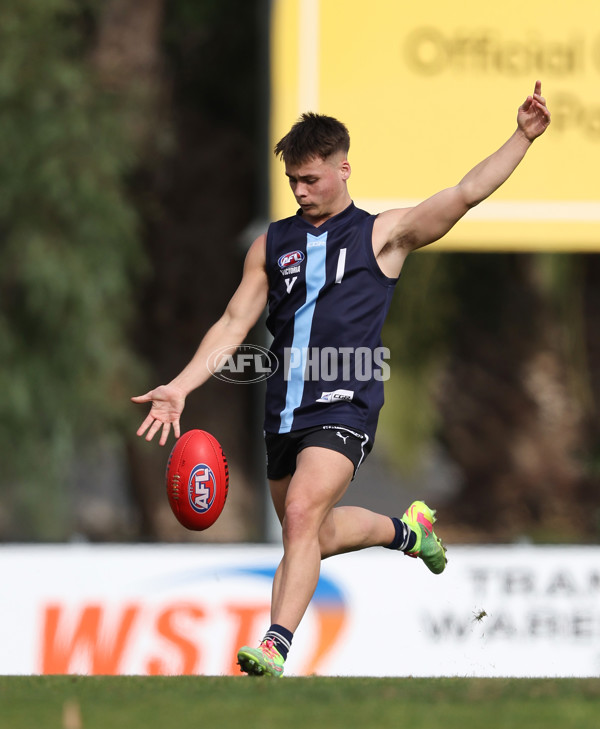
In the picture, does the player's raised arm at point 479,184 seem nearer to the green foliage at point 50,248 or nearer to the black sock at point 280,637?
the black sock at point 280,637

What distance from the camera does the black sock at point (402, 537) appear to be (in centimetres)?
510

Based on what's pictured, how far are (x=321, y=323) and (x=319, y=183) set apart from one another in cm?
49

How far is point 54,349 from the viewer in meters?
9.95

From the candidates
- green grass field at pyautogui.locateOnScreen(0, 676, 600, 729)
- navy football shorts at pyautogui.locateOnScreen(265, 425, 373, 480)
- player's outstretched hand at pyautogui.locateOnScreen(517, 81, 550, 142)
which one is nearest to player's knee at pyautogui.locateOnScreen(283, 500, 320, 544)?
navy football shorts at pyautogui.locateOnScreen(265, 425, 373, 480)

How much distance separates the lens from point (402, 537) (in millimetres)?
5105

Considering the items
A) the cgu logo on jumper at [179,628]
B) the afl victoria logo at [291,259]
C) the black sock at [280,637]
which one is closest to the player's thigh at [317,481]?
the black sock at [280,637]

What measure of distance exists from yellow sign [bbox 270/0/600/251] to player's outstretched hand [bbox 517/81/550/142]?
3613mm

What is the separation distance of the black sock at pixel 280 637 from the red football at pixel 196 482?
0.51m

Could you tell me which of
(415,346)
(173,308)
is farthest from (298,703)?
(173,308)

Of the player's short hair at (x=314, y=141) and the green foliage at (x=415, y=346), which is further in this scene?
the green foliage at (x=415, y=346)

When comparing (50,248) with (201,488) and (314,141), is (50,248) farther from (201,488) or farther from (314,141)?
(314,141)

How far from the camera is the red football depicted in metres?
4.71

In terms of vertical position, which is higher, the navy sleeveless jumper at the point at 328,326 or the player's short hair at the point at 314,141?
the player's short hair at the point at 314,141

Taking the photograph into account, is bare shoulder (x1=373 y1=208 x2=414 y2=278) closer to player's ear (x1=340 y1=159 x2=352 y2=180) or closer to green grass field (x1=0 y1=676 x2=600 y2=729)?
player's ear (x1=340 y1=159 x2=352 y2=180)
